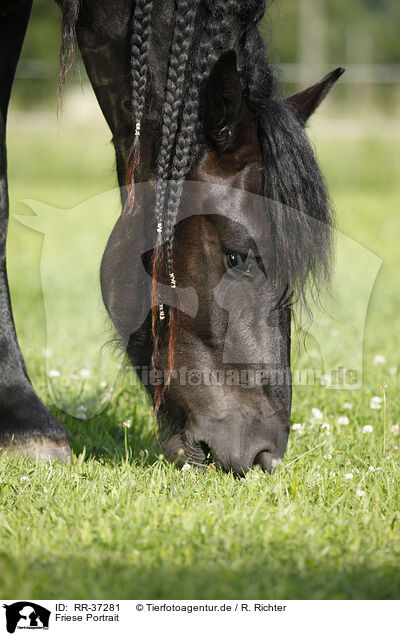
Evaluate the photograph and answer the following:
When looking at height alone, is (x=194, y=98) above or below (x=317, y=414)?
above

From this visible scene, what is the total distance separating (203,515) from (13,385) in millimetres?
1119

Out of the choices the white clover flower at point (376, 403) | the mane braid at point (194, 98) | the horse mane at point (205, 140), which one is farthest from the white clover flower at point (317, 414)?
the mane braid at point (194, 98)

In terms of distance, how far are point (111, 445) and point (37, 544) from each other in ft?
4.48

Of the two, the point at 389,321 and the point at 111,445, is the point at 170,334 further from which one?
the point at 389,321

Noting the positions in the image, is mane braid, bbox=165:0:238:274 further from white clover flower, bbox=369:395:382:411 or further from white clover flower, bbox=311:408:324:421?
white clover flower, bbox=369:395:382:411

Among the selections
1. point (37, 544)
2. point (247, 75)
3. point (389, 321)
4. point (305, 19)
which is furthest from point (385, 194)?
point (305, 19)

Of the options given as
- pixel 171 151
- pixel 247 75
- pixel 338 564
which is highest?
pixel 247 75

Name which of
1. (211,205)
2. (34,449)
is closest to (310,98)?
(211,205)

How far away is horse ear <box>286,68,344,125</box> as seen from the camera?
9.99 feet

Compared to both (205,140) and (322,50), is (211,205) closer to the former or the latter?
(205,140)

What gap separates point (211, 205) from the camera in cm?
273

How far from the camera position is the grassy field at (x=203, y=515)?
6.81 ft

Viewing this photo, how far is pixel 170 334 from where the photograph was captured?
2.84 m
